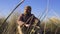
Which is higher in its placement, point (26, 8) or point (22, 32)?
point (26, 8)

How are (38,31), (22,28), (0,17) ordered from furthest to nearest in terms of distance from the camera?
(0,17)
(22,28)
(38,31)

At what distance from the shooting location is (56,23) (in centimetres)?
691

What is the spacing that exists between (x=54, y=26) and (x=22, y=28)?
1856 mm

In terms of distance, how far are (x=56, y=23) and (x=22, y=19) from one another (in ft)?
5.74

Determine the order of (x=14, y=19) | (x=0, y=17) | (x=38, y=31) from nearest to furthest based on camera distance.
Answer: (x=38, y=31) < (x=14, y=19) < (x=0, y=17)

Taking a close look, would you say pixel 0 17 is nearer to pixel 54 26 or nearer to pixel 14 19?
pixel 14 19

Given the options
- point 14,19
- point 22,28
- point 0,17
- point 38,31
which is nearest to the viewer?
point 38,31

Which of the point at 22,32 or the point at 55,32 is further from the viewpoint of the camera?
the point at 55,32

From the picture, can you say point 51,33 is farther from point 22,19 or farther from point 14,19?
point 22,19

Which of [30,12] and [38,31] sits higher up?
[30,12]

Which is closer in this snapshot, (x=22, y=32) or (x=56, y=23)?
(x=22, y=32)

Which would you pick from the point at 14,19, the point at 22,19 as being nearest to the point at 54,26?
the point at 14,19

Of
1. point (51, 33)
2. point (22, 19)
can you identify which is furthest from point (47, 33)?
point (22, 19)

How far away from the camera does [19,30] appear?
5.47m
